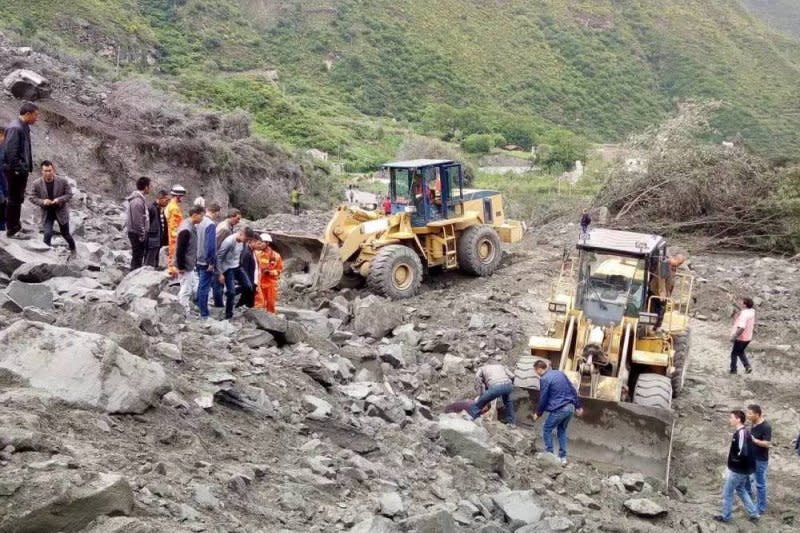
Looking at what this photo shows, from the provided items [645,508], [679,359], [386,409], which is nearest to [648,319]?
[679,359]

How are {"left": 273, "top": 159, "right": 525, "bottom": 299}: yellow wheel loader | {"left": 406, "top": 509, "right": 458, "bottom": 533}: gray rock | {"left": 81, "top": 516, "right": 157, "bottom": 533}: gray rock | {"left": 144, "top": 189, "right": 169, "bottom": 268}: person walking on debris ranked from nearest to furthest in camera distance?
{"left": 81, "top": 516, "right": 157, "bottom": 533}: gray rock < {"left": 406, "top": 509, "right": 458, "bottom": 533}: gray rock < {"left": 144, "top": 189, "right": 169, "bottom": 268}: person walking on debris < {"left": 273, "top": 159, "right": 525, "bottom": 299}: yellow wheel loader

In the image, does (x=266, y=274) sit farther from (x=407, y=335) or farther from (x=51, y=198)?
(x=51, y=198)

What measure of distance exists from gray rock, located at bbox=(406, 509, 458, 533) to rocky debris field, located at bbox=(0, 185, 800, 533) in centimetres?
1

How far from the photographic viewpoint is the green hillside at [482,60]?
50094mm

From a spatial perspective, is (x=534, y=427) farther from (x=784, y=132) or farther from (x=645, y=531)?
(x=784, y=132)

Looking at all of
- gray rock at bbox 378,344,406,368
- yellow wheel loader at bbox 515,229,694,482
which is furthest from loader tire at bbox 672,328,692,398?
gray rock at bbox 378,344,406,368

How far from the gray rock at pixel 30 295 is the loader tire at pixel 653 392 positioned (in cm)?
529

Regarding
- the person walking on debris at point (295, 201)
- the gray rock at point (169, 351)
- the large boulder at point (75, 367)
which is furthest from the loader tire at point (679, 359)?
the person walking on debris at point (295, 201)

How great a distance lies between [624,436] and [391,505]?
11.1 ft

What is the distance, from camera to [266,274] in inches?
372

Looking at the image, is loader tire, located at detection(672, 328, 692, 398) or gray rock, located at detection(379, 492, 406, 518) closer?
gray rock, located at detection(379, 492, 406, 518)

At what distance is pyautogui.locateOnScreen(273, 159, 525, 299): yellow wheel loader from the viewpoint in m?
12.6

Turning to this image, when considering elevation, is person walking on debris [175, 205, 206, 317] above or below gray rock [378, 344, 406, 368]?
above

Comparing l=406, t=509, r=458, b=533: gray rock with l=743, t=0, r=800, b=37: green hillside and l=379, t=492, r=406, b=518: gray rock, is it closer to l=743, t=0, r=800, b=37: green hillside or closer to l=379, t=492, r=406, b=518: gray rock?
l=379, t=492, r=406, b=518: gray rock
